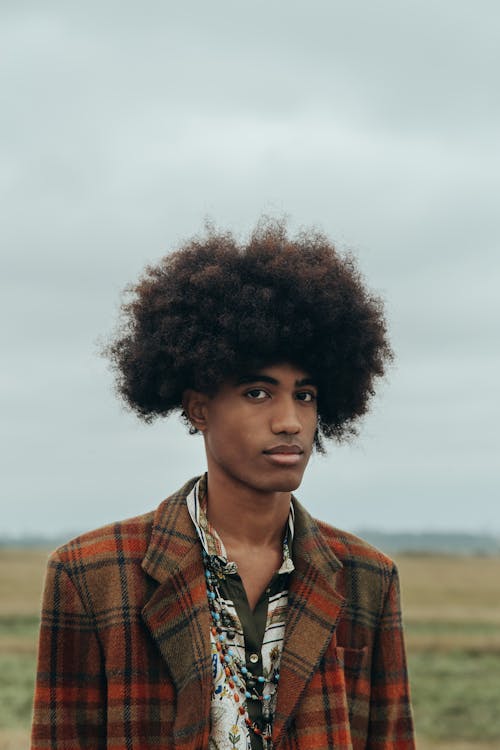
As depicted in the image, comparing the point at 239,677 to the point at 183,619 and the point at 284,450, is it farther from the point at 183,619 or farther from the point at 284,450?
the point at 284,450

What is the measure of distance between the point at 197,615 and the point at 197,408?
2.62 feet

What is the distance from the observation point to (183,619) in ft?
14.9

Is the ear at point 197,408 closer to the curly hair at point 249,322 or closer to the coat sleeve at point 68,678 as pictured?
the curly hair at point 249,322

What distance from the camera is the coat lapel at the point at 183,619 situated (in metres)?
4.42

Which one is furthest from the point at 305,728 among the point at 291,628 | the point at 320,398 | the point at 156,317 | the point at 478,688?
the point at 478,688

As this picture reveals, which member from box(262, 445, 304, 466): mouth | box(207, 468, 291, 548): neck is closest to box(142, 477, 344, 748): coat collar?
box(207, 468, 291, 548): neck

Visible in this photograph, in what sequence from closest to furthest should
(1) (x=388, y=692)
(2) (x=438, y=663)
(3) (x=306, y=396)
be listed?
(3) (x=306, y=396)
(1) (x=388, y=692)
(2) (x=438, y=663)

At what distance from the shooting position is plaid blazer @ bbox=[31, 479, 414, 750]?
14.7ft

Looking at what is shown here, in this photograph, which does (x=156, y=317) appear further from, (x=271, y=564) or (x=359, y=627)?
(x=359, y=627)

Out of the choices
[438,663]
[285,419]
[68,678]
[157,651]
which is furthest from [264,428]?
[438,663]

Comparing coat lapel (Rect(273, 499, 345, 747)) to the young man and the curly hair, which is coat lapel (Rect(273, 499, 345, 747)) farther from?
the curly hair

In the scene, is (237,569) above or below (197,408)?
below

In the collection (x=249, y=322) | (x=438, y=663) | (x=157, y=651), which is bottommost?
(x=157, y=651)

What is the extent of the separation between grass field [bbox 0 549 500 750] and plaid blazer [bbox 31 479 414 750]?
37.5 ft
